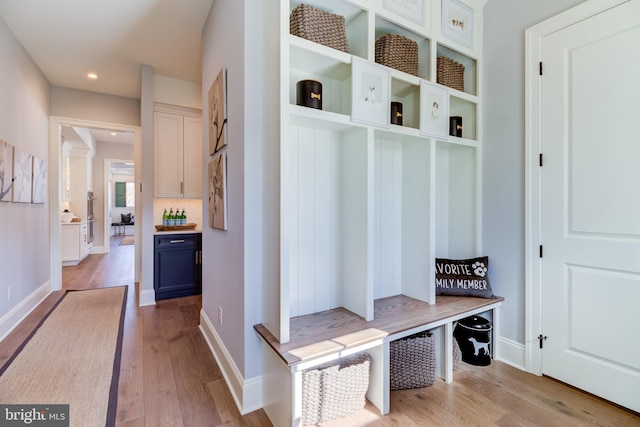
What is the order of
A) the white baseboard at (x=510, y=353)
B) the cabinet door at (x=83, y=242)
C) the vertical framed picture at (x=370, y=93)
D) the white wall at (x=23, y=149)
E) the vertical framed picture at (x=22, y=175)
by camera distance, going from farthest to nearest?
the cabinet door at (x=83, y=242)
the vertical framed picture at (x=22, y=175)
the white wall at (x=23, y=149)
the white baseboard at (x=510, y=353)
the vertical framed picture at (x=370, y=93)

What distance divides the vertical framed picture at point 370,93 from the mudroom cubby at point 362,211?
0.16 ft

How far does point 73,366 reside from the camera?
6.90ft

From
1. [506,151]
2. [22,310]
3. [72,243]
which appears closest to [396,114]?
[506,151]

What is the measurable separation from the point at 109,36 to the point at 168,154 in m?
1.40

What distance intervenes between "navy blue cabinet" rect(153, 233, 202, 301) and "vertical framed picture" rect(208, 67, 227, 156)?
176cm

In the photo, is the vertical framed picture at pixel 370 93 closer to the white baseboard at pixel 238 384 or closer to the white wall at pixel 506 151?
the white wall at pixel 506 151

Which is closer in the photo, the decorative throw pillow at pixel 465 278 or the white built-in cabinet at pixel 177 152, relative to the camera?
the decorative throw pillow at pixel 465 278

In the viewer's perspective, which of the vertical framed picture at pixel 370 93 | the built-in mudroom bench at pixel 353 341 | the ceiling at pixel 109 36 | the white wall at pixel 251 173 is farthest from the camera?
the ceiling at pixel 109 36

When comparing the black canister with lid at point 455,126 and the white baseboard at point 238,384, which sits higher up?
the black canister with lid at point 455,126

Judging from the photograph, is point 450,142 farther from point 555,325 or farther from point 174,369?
point 174,369

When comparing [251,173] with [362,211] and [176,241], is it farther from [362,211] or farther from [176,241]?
[176,241]

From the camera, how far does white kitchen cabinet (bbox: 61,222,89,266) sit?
18.7 feet

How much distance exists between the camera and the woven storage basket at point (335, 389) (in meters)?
1.51

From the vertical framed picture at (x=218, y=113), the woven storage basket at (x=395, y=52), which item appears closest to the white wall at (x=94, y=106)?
the vertical framed picture at (x=218, y=113)
